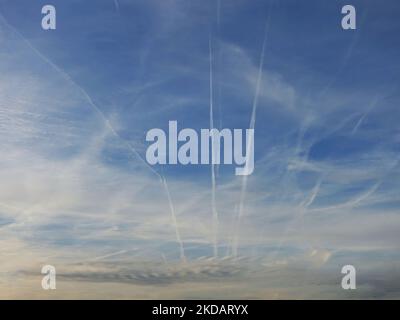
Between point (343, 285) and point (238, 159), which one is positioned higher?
point (238, 159)

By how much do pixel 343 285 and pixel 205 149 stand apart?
4134 mm
